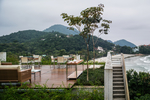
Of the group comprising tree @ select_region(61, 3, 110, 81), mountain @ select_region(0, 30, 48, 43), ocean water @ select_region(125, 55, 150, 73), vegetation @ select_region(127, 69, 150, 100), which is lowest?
ocean water @ select_region(125, 55, 150, 73)

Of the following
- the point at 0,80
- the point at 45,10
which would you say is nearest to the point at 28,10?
the point at 45,10

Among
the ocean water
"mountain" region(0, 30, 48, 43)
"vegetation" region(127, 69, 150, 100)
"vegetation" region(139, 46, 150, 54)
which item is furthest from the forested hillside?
"vegetation" region(127, 69, 150, 100)

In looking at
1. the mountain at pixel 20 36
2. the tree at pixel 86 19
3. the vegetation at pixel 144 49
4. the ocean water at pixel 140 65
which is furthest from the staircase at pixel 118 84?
the vegetation at pixel 144 49

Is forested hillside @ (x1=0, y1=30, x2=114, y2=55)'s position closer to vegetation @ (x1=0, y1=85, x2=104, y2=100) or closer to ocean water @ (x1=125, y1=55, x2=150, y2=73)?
ocean water @ (x1=125, y1=55, x2=150, y2=73)

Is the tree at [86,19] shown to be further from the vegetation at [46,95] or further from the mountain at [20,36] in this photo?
the mountain at [20,36]

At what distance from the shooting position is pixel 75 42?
26078mm

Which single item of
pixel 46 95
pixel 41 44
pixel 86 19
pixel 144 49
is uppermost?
pixel 41 44

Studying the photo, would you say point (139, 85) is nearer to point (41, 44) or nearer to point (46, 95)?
point (46, 95)

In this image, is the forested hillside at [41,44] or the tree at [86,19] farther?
the forested hillside at [41,44]

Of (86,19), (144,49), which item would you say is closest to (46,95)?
(86,19)

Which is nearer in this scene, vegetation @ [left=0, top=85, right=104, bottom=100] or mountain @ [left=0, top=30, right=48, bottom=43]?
vegetation @ [left=0, top=85, right=104, bottom=100]

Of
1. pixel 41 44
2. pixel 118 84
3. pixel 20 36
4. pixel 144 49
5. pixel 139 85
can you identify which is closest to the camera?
pixel 118 84

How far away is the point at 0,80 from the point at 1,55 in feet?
21.0

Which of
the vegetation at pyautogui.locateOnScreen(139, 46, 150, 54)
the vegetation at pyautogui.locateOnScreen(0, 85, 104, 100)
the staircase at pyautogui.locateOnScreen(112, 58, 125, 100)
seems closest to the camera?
the vegetation at pyautogui.locateOnScreen(0, 85, 104, 100)
